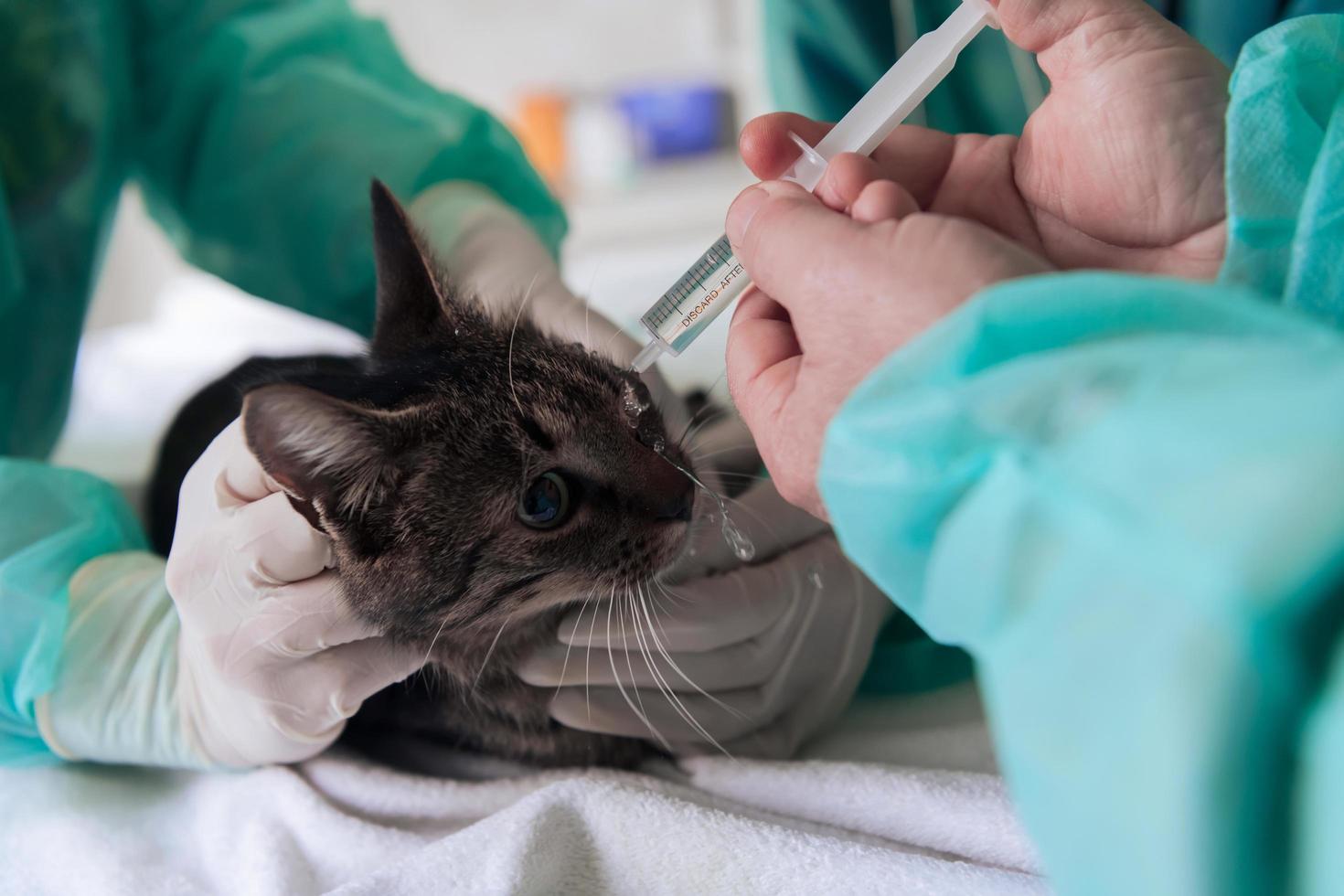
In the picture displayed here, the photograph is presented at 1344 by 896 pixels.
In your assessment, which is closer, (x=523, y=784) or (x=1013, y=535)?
(x=1013, y=535)

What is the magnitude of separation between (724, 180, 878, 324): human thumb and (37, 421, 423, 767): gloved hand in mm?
463

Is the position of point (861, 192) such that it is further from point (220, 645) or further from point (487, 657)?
point (220, 645)

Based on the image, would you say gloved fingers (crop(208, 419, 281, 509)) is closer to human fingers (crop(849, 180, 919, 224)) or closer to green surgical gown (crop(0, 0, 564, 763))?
human fingers (crop(849, 180, 919, 224))

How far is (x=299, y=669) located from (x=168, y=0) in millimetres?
1280

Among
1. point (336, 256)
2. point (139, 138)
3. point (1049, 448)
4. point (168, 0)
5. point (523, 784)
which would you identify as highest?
point (168, 0)

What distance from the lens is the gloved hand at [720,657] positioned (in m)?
0.99

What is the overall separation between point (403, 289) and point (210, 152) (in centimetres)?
79

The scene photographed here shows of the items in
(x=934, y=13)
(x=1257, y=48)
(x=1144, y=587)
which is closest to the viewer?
(x=1144, y=587)

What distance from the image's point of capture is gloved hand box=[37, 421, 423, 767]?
0.86 meters

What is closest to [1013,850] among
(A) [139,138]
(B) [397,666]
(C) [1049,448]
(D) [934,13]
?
(C) [1049,448]

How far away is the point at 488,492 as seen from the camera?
90 cm

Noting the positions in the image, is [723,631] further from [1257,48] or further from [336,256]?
[336,256]

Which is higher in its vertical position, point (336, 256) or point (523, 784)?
point (336, 256)

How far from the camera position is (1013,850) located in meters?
0.78
